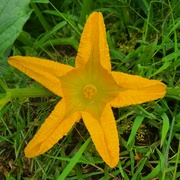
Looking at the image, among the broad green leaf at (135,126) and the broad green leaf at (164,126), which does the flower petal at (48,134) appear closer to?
the broad green leaf at (135,126)

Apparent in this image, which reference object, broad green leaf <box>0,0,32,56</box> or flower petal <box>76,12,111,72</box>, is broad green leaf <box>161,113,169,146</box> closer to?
flower petal <box>76,12,111,72</box>

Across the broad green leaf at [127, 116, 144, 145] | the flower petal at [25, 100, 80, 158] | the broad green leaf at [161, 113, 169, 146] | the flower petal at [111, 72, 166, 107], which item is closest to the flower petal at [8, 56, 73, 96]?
the flower petal at [25, 100, 80, 158]

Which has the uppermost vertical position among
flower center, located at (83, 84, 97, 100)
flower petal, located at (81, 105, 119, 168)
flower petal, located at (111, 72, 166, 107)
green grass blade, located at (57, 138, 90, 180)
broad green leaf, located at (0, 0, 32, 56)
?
broad green leaf, located at (0, 0, 32, 56)

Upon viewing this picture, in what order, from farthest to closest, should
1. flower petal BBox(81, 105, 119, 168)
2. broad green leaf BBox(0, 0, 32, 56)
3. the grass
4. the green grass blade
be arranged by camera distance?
the grass, the green grass blade, flower petal BBox(81, 105, 119, 168), broad green leaf BBox(0, 0, 32, 56)

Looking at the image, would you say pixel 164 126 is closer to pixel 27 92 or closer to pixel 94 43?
pixel 94 43

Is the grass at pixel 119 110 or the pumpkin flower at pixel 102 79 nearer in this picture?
the pumpkin flower at pixel 102 79

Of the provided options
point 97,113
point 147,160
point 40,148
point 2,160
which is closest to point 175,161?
point 147,160

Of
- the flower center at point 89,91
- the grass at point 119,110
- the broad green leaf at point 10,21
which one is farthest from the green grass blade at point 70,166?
the broad green leaf at point 10,21
